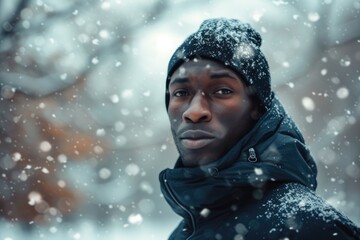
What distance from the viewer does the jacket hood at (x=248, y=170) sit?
1.91 m

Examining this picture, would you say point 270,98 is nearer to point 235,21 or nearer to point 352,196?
point 235,21

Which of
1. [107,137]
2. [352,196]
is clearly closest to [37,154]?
[107,137]

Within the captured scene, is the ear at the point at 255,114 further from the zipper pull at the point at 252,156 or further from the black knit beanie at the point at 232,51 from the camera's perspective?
the zipper pull at the point at 252,156

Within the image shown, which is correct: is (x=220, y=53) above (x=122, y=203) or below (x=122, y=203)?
below

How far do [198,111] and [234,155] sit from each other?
8.8 inches

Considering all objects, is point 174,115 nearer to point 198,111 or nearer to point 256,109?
point 198,111

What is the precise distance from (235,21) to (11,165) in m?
7.01

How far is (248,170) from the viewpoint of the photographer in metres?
1.90

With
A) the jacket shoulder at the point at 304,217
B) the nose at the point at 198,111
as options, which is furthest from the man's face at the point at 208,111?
the jacket shoulder at the point at 304,217

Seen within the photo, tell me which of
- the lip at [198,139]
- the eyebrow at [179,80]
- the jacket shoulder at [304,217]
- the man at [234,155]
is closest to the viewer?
the jacket shoulder at [304,217]

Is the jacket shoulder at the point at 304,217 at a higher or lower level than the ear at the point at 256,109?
lower

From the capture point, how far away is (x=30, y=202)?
902 centimetres

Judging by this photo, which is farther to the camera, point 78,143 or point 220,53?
point 78,143

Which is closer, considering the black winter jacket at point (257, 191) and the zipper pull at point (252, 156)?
Answer: the black winter jacket at point (257, 191)
